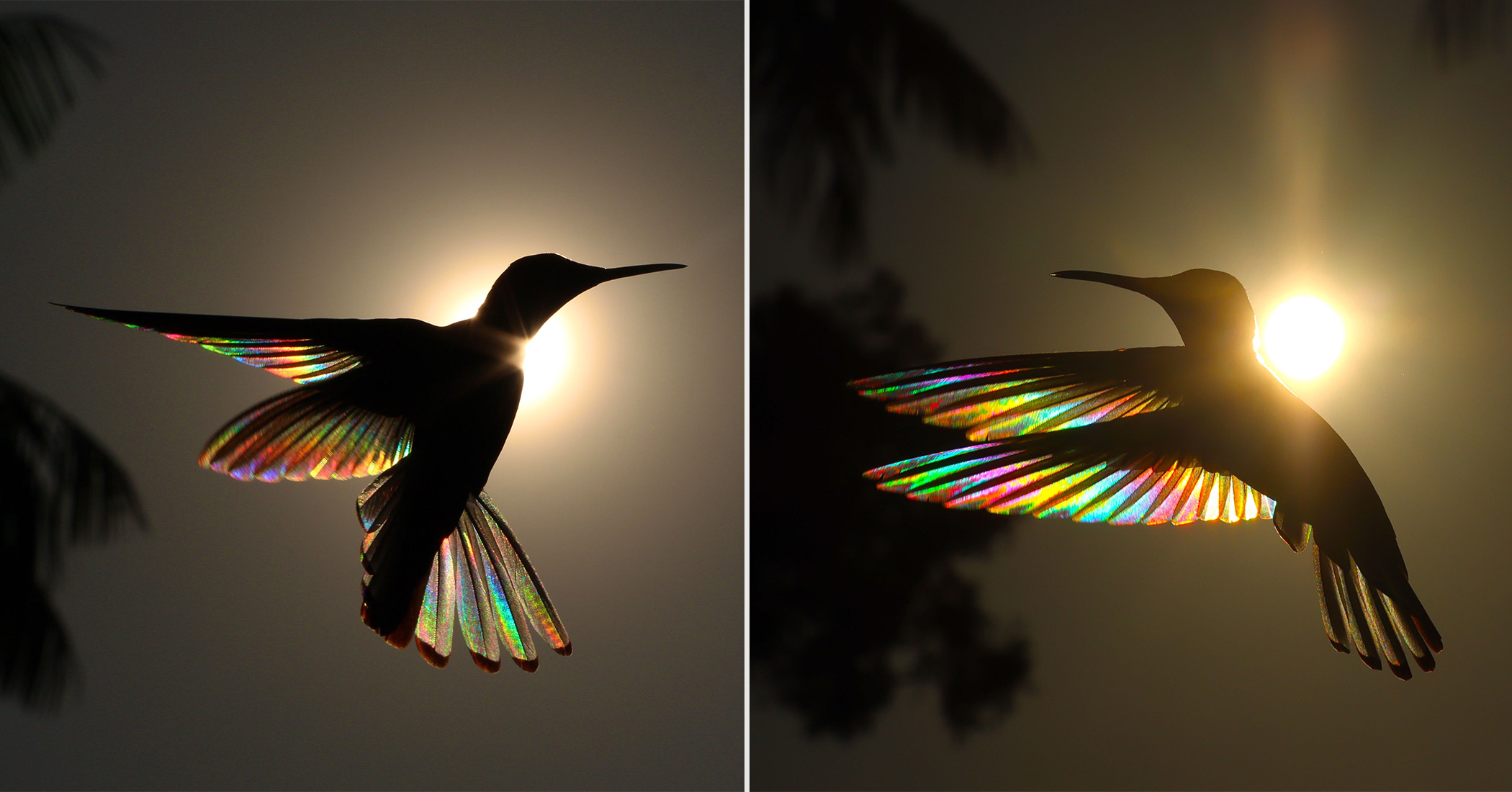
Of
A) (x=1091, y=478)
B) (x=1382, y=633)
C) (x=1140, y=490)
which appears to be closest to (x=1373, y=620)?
(x=1382, y=633)

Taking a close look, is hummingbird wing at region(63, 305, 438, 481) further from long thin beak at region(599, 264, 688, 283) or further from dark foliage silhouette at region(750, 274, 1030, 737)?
dark foliage silhouette at region(750, 274, 1030, 737)

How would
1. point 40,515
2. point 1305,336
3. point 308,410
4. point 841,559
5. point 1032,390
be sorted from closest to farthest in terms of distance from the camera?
point 1032,390, point 308,410, point 1305,336, point 841,559, point 40,515

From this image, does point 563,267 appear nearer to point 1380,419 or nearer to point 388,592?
point 388,592

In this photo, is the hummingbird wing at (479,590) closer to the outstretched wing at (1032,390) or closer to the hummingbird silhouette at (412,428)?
the hummingbird silhouette at (412,428)

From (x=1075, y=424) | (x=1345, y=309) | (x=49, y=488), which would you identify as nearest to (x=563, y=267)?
(x=1075, y=424)

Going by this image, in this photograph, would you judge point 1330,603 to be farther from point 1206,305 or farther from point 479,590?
point 479,590

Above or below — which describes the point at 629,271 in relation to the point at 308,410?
above

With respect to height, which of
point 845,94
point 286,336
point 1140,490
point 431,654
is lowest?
point 431,654
